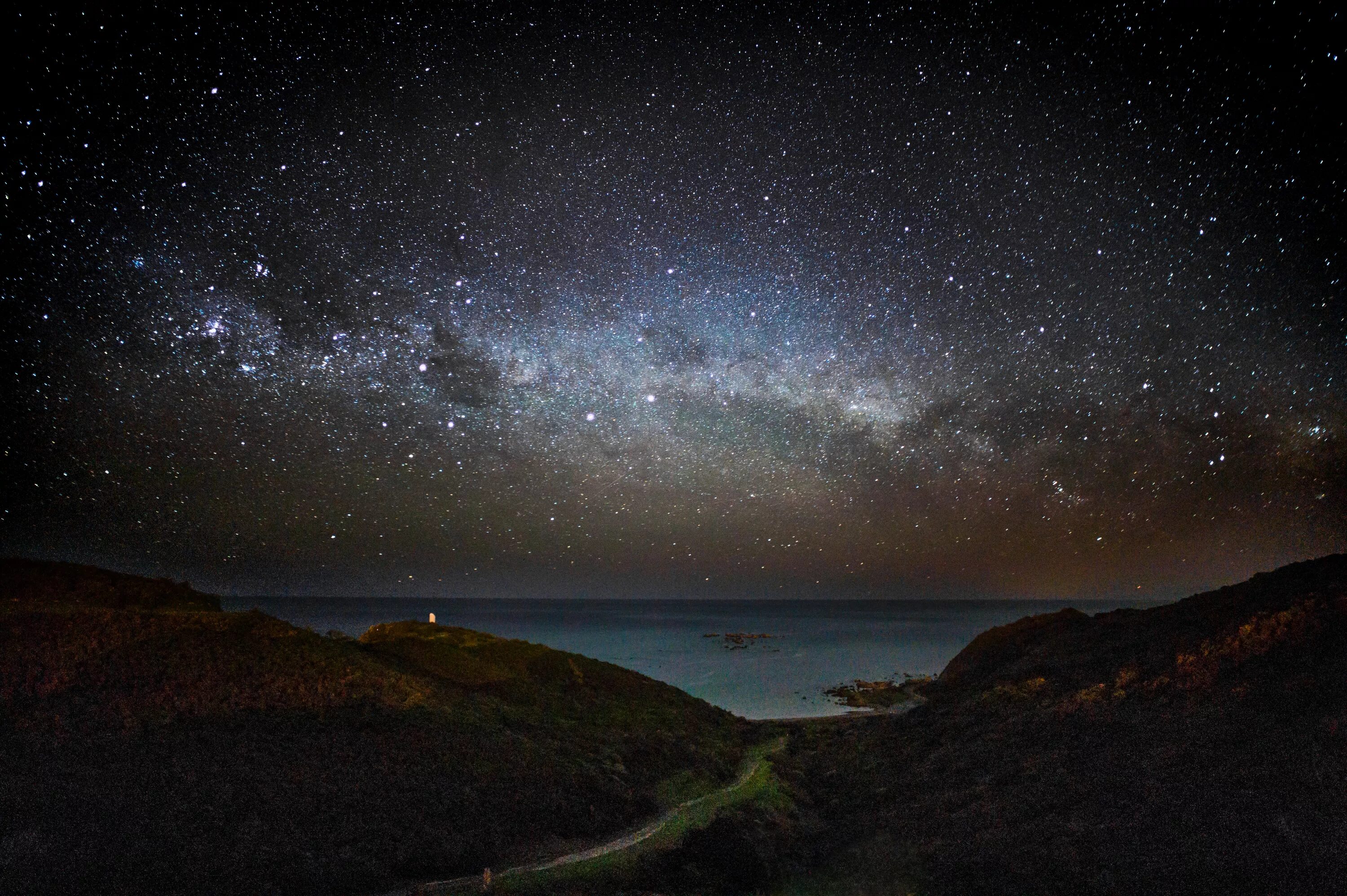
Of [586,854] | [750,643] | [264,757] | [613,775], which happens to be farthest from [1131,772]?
[750,643]

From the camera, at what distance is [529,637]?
96.8 metres

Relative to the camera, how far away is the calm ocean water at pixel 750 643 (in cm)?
4769

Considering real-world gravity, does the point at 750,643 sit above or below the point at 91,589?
below

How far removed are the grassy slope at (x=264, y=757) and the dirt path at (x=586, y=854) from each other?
0.50 m

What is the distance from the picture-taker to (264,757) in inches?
576

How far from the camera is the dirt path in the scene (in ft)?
38.4

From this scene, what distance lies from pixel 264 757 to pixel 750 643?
3109 inches

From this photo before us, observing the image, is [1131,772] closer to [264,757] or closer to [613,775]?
[613,775]

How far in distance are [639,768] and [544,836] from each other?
17.2 feet

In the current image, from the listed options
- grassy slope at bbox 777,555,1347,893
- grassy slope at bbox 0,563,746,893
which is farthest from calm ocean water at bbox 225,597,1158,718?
grassy slope at bbox 0,563,746,893

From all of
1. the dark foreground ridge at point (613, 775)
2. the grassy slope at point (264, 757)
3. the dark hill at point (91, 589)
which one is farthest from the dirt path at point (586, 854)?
the dark hill at point (91, 589)

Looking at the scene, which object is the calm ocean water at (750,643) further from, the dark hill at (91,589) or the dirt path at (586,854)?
the dark hill at (91,589)

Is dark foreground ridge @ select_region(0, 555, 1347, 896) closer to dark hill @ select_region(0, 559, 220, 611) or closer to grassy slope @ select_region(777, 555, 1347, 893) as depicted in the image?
grassy slope @ select_region(777, 555, 1347, 893)

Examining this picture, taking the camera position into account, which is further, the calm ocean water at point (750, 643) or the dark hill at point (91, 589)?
the calm ocean water at point (750, 643)
